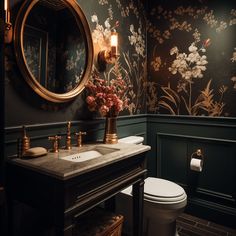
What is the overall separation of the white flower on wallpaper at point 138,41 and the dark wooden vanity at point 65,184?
1445 millimetres

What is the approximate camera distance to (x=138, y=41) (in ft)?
8.43

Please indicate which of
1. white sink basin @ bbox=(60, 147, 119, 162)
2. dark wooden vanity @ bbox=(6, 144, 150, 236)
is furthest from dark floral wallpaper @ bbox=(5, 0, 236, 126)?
dark wooden vanity @ bbox=(6, 144, 150, 236)

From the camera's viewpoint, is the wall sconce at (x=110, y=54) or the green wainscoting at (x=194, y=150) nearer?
the wall sconce at (x=110, y=54)

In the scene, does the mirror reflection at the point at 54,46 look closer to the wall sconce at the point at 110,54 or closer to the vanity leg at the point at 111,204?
the wall sconce at the point at 110,54

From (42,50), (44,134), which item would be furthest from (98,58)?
(44,134)

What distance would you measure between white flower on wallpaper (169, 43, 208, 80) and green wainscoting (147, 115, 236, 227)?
0.49m

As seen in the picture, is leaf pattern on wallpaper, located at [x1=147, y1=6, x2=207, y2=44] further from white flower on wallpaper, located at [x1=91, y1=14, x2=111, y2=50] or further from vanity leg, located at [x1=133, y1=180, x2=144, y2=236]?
vanity leg, located at [x1=133, y1=180, x2=144, y2=236]

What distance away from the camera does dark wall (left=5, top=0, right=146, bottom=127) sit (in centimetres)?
134

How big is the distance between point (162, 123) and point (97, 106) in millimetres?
1142

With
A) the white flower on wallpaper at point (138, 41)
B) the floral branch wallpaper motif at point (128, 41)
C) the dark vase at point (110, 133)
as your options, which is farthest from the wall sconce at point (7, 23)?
the white flower on wallpaper at point (138, 41)

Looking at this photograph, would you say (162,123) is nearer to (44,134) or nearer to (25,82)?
(44,134)

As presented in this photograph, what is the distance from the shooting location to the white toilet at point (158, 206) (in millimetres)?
1741

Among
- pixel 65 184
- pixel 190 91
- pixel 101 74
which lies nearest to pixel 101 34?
pixel 101 74

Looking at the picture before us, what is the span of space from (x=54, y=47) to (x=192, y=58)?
4.96 ft
